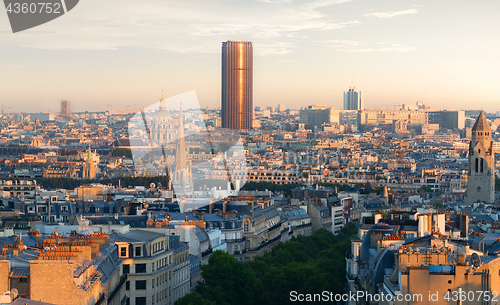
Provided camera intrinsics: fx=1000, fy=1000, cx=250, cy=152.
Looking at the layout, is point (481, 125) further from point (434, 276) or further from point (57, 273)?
point (57, 273)

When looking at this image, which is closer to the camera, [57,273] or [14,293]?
[14,293]

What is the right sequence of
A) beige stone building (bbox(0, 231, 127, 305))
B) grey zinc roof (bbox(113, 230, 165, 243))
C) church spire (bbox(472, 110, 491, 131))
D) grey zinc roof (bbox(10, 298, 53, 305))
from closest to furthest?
grey zinc roof (bbox(10, 298, 53, 305)), beige stone building (bbox(0, 231, 127, 305)), grey zinc roof (bbox(113, 230, 165, 243)), church spire (bbox(472, 110, 491, 131))

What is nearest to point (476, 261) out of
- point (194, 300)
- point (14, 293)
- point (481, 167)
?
point (14, 293)

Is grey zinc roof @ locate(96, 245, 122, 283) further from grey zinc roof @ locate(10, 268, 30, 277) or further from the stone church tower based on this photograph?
the stone church tower

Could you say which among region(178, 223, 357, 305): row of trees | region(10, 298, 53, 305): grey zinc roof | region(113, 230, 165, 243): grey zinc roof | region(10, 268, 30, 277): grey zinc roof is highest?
region(10, 268, 30, 277): grey zinc roof

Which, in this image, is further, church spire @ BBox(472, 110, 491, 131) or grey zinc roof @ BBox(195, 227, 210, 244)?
church spire @ BBox(472, 110, 491, 131)

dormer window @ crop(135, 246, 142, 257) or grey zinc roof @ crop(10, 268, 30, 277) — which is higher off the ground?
grey zinc roof @ crop(10, 268, 30, 277)

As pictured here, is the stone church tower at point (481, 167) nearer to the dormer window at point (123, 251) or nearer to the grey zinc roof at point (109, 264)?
the dormer window at point (123, 251)

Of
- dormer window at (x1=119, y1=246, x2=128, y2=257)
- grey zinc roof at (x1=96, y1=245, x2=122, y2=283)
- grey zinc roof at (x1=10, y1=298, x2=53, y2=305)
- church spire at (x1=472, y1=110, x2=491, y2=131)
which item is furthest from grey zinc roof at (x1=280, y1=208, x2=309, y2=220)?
grey zinc roof at (x1=10, y1=298, x2=53, y2=305)

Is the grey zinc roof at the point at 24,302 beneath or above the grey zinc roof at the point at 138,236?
above

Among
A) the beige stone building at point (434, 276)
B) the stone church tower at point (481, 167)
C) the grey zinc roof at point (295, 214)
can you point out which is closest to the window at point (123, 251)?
the beige stone building at point (434, 276)
